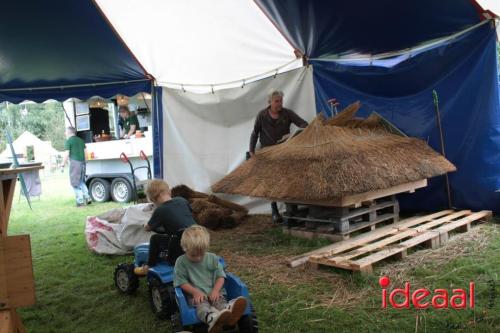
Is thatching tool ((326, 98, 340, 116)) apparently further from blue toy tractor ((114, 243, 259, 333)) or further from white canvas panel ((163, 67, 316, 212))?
blue toy tractor ((114, 243, 259, 333))

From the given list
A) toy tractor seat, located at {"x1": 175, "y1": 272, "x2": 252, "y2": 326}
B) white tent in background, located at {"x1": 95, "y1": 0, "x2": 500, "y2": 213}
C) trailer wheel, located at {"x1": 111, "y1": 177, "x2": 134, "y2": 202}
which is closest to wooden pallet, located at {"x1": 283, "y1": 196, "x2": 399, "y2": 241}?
white tent in background, located at {"x1": 95, "y1": 0, "x2": 500, "y2": 213}

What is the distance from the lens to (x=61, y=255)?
556 centimetres

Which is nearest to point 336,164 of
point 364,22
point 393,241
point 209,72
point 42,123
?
point 393,241

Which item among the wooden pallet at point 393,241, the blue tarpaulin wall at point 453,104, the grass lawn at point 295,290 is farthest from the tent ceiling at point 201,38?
the wooden pallet at point 393,241

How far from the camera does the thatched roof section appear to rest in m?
4.51

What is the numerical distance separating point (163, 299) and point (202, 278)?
48 cm

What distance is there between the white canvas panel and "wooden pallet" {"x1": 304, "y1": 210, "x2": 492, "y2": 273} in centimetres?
313

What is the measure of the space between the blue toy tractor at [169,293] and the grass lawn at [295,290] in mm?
111

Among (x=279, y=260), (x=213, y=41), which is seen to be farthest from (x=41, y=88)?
(x=279, y=260)

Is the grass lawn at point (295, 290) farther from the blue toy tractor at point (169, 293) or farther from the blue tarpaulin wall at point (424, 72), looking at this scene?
the blue tarpaulin wall at point (424, 72)

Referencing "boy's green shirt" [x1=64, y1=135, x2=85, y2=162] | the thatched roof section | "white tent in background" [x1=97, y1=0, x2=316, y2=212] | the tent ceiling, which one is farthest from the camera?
"boy's green shirt" [x1=64, y1=135, x2=85, y2=162]

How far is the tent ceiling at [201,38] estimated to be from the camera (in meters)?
6.18

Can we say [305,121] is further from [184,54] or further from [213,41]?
[184,54]

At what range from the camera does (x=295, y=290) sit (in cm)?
360
